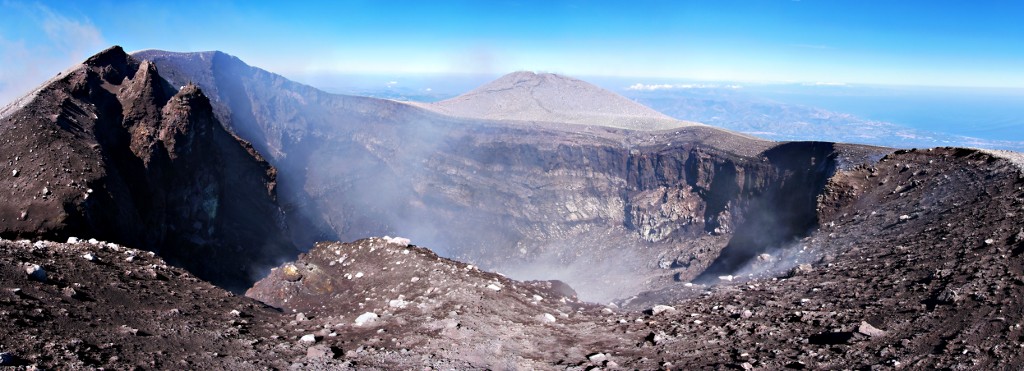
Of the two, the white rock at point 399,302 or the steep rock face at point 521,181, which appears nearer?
the white rock at point 399,302

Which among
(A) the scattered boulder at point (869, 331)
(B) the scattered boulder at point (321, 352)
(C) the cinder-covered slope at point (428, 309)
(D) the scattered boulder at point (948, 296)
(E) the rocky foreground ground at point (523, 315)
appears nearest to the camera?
(E) the rocky foreground ground at point (523, 315)

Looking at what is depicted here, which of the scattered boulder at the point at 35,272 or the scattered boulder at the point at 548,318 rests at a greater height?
the scattered boulder at the point at 35,272

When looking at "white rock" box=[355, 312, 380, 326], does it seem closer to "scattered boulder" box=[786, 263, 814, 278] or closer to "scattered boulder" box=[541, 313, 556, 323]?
"scattered boulder" box=[541, 313, 556, 323]

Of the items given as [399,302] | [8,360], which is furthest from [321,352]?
[8,360]

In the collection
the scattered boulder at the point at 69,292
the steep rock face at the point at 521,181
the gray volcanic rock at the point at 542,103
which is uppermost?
the gray volcanic rock at the point at 542,103

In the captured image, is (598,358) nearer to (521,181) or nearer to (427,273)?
(427,273)

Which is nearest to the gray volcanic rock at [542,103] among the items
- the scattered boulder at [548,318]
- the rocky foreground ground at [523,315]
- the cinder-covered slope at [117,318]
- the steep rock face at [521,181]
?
the steep rock face at [521,181]

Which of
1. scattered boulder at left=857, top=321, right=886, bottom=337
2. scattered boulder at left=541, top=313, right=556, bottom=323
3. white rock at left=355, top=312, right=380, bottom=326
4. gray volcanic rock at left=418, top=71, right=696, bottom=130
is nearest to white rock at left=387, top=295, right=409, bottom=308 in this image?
white rock at left=355, top=312, right=380, bottom=326

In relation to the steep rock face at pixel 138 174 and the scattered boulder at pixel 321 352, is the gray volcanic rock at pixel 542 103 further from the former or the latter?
the scattered boulder at pixel 321 352
